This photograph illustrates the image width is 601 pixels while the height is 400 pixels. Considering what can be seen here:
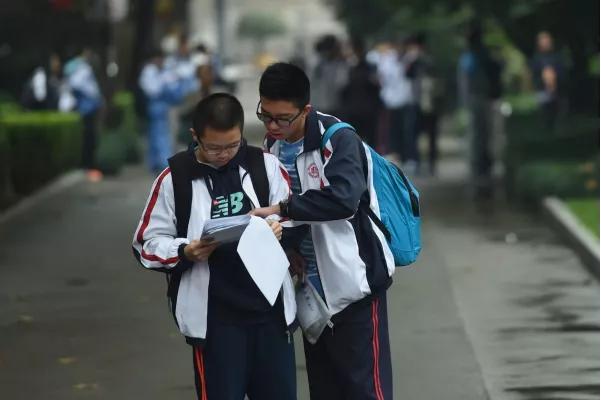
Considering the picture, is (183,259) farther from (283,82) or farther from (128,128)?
(128,128)

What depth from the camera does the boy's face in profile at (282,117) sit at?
5672mm

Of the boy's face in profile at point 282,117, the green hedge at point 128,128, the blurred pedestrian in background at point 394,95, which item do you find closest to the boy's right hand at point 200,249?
the boy's face in profile at point 282,117

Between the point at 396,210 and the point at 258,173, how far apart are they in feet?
1.91

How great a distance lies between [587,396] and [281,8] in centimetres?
11273

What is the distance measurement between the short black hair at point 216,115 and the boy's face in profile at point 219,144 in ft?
0.05

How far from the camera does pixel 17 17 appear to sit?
36562mm

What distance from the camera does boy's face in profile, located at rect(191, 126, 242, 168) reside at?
546cm

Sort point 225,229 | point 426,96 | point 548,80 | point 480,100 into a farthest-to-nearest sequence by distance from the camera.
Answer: point 548,80, point 426,96, point 480,100, point 225,229

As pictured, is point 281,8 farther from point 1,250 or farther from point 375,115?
point 1,250

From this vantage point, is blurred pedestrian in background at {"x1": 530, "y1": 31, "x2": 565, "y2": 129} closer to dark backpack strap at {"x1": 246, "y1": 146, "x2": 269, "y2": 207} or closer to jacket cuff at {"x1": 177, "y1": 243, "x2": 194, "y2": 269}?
dark backpack strap at {"x1": 246, "y1": 146, "x2": 269, "y2": 207}

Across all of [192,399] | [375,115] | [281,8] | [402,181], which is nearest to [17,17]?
[375,115]

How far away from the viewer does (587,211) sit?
597 inches

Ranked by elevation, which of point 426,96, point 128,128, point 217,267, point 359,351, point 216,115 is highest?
point 216,115

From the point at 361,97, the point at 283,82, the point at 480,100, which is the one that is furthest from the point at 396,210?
the point at 361,97
